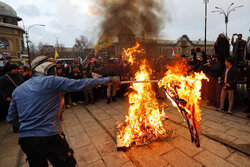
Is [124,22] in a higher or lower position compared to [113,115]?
higher

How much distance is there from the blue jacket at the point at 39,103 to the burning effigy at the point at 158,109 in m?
1.61

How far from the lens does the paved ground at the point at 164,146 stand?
3.29m

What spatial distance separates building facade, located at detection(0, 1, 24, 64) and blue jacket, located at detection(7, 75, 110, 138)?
1730 inches

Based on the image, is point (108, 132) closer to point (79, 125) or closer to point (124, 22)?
point (79, 125)

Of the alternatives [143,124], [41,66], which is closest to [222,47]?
[143,124]

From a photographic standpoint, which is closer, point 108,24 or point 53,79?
point 53,79

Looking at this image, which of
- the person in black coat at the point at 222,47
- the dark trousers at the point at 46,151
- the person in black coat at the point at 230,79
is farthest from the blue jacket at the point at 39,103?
the person in black coat at the point at 222,47

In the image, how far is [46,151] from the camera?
2.07 m

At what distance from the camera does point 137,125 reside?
414 cm

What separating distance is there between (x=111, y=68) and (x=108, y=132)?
4.40 m

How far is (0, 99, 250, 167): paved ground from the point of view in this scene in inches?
129

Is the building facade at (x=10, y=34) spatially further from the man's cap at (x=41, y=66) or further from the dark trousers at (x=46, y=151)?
the dark trousers at (x=46, y=151)

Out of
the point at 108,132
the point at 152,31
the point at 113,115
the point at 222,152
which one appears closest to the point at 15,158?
the point at 108,132

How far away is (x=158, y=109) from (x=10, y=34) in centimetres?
5140
